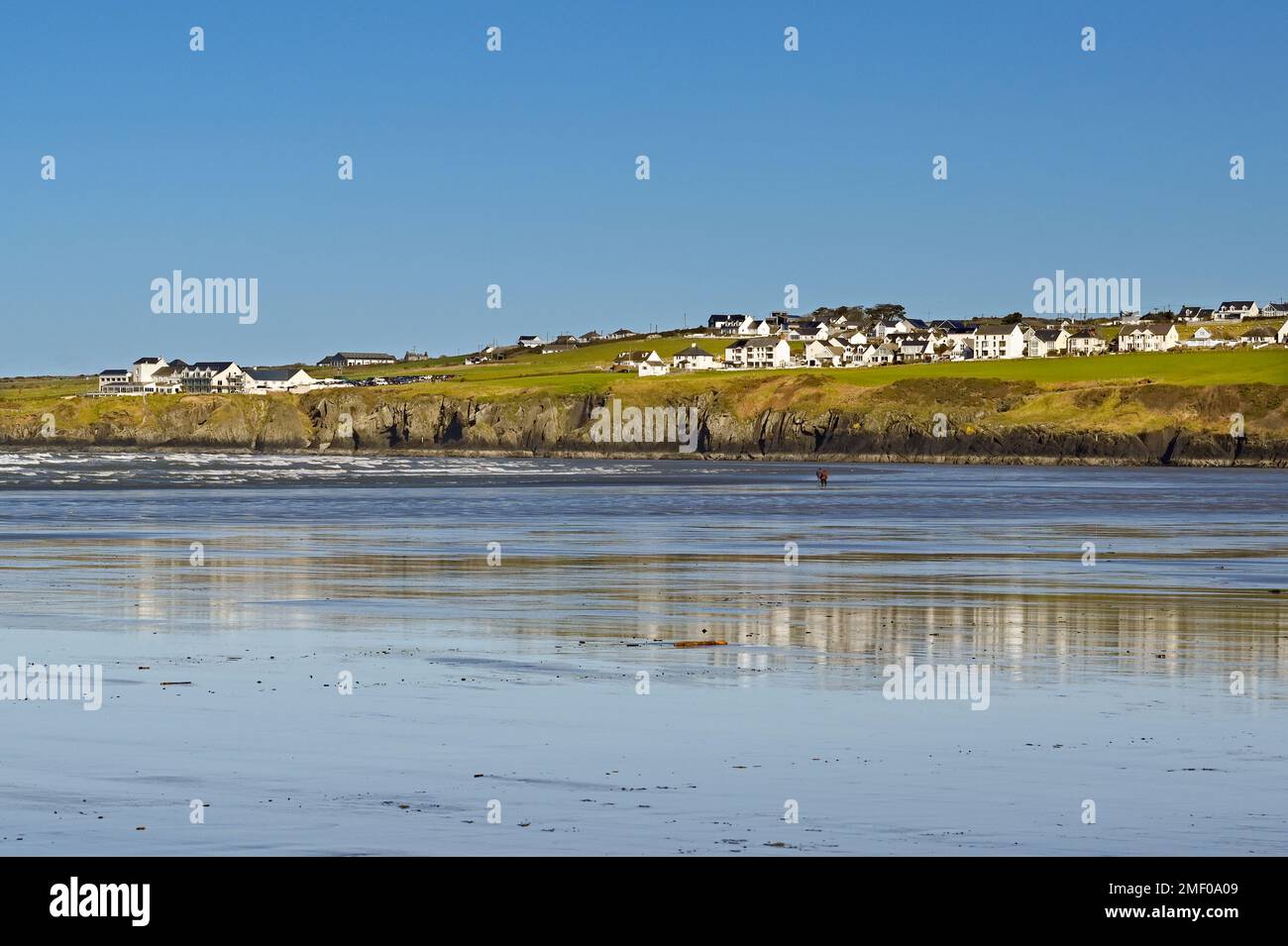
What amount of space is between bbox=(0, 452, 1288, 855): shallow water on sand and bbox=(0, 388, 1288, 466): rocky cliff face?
85971 millimetres

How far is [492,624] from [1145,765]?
11.3m

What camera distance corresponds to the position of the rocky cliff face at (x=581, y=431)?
125 metres

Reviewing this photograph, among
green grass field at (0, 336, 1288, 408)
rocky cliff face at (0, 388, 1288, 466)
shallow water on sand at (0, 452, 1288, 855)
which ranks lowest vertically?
shallow water on sand at (0, 452, 1288, 855)

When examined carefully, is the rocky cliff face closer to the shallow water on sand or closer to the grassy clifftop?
the grassy clifftop

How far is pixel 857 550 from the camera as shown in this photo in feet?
123

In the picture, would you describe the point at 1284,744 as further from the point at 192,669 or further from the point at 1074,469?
the point at 1074,469

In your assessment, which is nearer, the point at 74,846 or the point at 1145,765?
the point at 74,846

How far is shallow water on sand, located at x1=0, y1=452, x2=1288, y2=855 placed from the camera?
454 inches

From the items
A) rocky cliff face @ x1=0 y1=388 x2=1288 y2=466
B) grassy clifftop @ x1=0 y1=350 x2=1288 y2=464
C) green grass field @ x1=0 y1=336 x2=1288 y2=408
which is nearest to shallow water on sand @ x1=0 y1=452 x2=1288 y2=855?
rocky cliff face @ x1=0 y1=388 x2=1288 y2=466

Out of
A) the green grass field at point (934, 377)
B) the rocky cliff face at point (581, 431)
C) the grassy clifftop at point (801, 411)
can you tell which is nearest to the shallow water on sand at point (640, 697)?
the rocky cliff face at point (581, 431)

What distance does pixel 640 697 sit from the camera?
1683 centimetres

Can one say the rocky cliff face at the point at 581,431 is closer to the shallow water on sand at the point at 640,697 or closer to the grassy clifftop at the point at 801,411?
the grassy clifftop at the point at 801,411

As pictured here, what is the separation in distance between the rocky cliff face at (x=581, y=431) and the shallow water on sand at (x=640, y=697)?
282 ft

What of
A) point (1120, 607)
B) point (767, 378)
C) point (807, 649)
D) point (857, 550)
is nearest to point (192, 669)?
point (807, 649)
